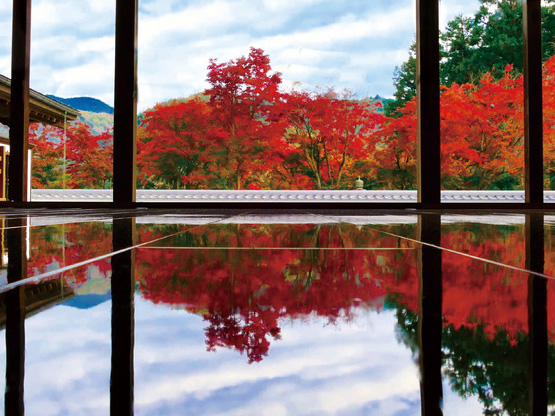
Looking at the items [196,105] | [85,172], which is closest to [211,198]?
[196,105]

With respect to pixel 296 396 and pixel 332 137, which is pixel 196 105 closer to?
pixel 332 137

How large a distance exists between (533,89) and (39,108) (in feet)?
21.2

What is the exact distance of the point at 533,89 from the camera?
4.57m

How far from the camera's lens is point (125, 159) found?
464cm

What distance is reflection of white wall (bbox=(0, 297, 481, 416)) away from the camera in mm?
236

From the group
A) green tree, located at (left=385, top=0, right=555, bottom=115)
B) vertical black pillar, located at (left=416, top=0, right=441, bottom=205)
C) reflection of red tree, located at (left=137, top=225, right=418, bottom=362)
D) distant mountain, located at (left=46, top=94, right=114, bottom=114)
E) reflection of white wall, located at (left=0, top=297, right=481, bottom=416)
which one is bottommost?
reflection of white wall, located at (left=0, top=297, right=481, bottom=416)

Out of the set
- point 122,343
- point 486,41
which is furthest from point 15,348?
point 486,41

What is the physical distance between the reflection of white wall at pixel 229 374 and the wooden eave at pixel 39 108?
19.7ft

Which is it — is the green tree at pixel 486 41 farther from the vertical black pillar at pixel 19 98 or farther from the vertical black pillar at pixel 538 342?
the vertical black pillar at pixel 538 342

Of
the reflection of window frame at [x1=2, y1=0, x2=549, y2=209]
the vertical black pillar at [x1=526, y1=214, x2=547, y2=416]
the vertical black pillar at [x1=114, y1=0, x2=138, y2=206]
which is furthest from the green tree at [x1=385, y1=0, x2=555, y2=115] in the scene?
the vertical black pillar at [x1=526, y1=214, x2=547, y2=416]

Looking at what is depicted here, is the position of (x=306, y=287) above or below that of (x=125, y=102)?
below

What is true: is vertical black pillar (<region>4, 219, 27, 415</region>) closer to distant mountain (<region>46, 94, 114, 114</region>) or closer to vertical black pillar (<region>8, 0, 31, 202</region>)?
vertical black pillar (<region>8, 0, 31, 202</region>)

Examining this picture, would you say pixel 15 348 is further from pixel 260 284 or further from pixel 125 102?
pixel 125 102

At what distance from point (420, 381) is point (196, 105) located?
33.8 ft
